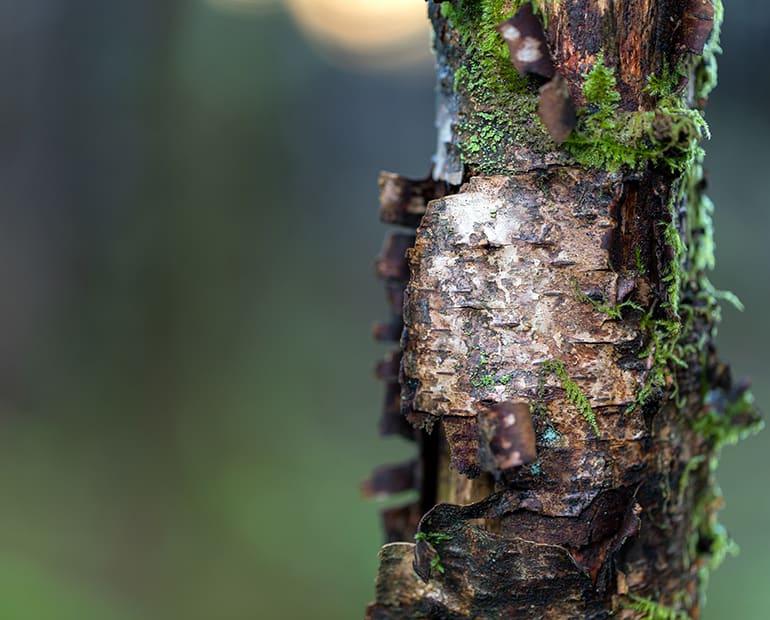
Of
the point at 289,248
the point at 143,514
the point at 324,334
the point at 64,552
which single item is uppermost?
the point at 289,248

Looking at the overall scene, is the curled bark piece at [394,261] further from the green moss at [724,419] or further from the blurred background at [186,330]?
the blurred background at [186,330]

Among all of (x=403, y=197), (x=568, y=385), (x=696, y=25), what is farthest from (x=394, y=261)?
(x=696, y=25)

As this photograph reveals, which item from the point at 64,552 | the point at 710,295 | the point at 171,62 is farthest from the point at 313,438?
the point at 710,295

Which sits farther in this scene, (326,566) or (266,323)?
(266,323)

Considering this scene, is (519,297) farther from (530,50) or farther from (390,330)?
(390,330)

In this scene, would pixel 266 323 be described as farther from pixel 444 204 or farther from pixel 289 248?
pixel 444 204

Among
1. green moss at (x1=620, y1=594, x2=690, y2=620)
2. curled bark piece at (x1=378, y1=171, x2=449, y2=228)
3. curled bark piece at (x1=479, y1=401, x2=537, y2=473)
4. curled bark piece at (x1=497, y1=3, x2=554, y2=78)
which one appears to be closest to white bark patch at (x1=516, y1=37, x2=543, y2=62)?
curled bark piece at (x1=497, y1=3, x2=554, y2=78)

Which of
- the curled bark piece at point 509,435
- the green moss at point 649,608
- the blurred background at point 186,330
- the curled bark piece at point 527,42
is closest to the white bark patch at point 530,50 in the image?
the curled bark piece at point 527,42
